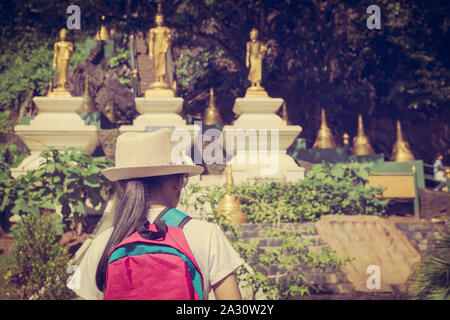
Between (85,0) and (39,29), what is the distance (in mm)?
6582

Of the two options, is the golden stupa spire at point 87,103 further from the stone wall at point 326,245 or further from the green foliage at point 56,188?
the stone wall at point 326,245

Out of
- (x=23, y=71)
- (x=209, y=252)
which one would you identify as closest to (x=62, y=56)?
(x=23, y=71)

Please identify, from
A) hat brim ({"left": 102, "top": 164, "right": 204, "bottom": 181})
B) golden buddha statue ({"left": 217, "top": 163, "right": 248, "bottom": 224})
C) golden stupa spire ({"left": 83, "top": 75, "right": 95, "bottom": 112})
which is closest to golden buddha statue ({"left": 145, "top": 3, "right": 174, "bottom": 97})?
golden buddha statue ({"left": 217, "top": 163, "right": 248, "bottom": 224})

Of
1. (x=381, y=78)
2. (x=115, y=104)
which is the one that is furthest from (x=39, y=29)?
(x=381, y=78)

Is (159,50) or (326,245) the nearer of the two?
(326,245)

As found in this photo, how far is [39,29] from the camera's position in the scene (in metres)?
18.0

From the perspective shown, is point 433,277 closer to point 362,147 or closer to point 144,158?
point 144,158

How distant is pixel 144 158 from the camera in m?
2.46

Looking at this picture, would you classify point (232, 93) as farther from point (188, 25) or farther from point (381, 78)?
point (381, 78)

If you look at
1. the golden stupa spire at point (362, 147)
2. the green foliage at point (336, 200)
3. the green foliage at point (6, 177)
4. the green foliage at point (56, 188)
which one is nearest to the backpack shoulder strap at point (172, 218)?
the green foliage at point (56, 188)

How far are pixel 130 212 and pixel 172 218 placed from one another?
0.72ft

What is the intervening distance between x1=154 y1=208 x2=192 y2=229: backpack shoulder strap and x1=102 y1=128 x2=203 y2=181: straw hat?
217 mm

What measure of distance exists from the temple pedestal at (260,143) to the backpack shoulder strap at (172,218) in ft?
25.5

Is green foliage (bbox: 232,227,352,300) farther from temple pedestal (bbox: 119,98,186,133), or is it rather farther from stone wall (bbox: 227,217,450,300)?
temple pedestal (bbox: 119,98,186,133)
